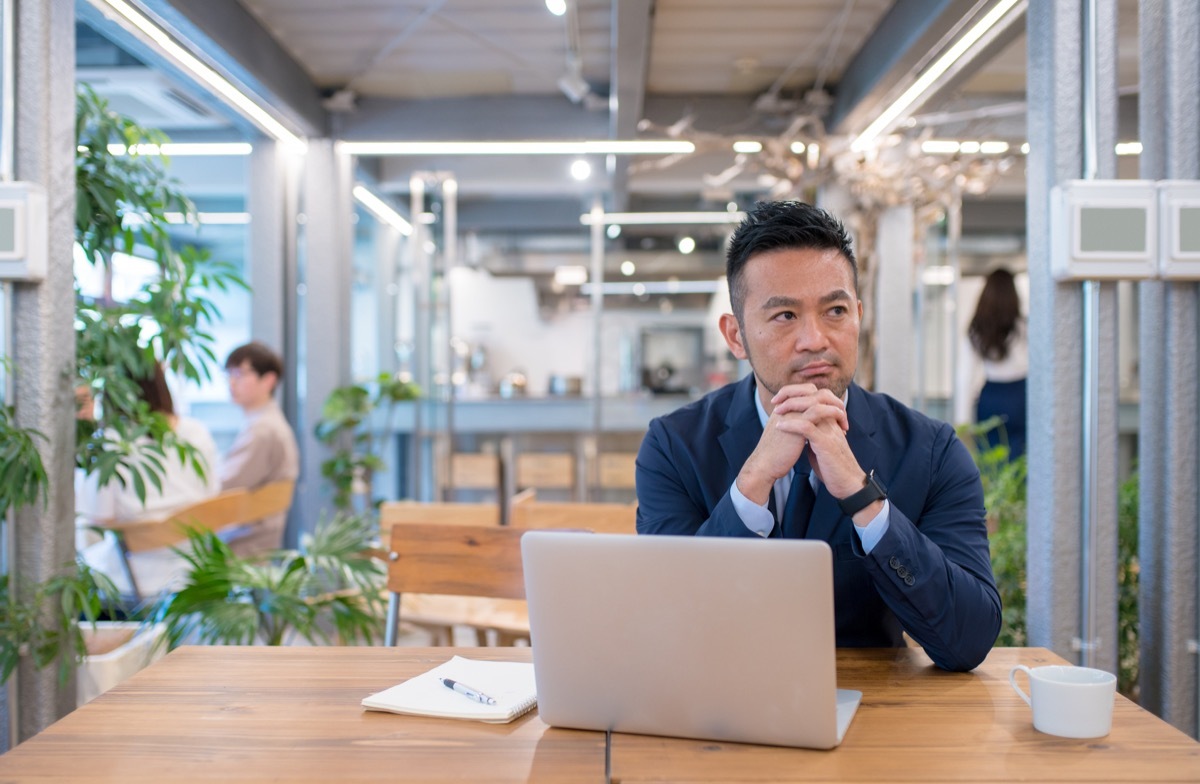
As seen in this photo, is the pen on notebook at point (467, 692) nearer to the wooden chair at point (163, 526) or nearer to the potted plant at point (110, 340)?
the potted plant at point (110, 340)

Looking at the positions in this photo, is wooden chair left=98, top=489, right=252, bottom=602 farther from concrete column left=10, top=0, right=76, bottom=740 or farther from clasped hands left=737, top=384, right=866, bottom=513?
clasped hands left=737, top=384, right=866, bottom=513

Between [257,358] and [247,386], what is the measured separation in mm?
138

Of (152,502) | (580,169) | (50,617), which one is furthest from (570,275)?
(50,617)

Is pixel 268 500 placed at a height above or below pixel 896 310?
below

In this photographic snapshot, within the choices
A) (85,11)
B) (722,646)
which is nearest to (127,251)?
(85,11)

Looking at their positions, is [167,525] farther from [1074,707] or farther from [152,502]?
[1074,707]

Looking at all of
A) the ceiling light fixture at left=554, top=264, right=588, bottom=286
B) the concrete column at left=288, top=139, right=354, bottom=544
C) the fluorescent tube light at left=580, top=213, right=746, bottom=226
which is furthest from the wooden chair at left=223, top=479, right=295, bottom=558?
the ceiling light fixture at left=554, top=264, right=588, bottom=286

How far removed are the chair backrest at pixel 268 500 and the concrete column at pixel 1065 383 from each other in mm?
2836

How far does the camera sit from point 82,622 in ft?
11.8

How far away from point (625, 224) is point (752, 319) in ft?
19.3

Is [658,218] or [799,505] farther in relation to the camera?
[658,218]

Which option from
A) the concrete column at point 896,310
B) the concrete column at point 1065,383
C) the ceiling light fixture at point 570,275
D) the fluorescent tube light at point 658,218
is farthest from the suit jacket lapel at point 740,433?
the ceiling light fixture at point 570,275

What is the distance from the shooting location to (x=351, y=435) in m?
6.20

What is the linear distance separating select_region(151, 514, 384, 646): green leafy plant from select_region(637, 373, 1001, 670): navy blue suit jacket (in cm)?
124
